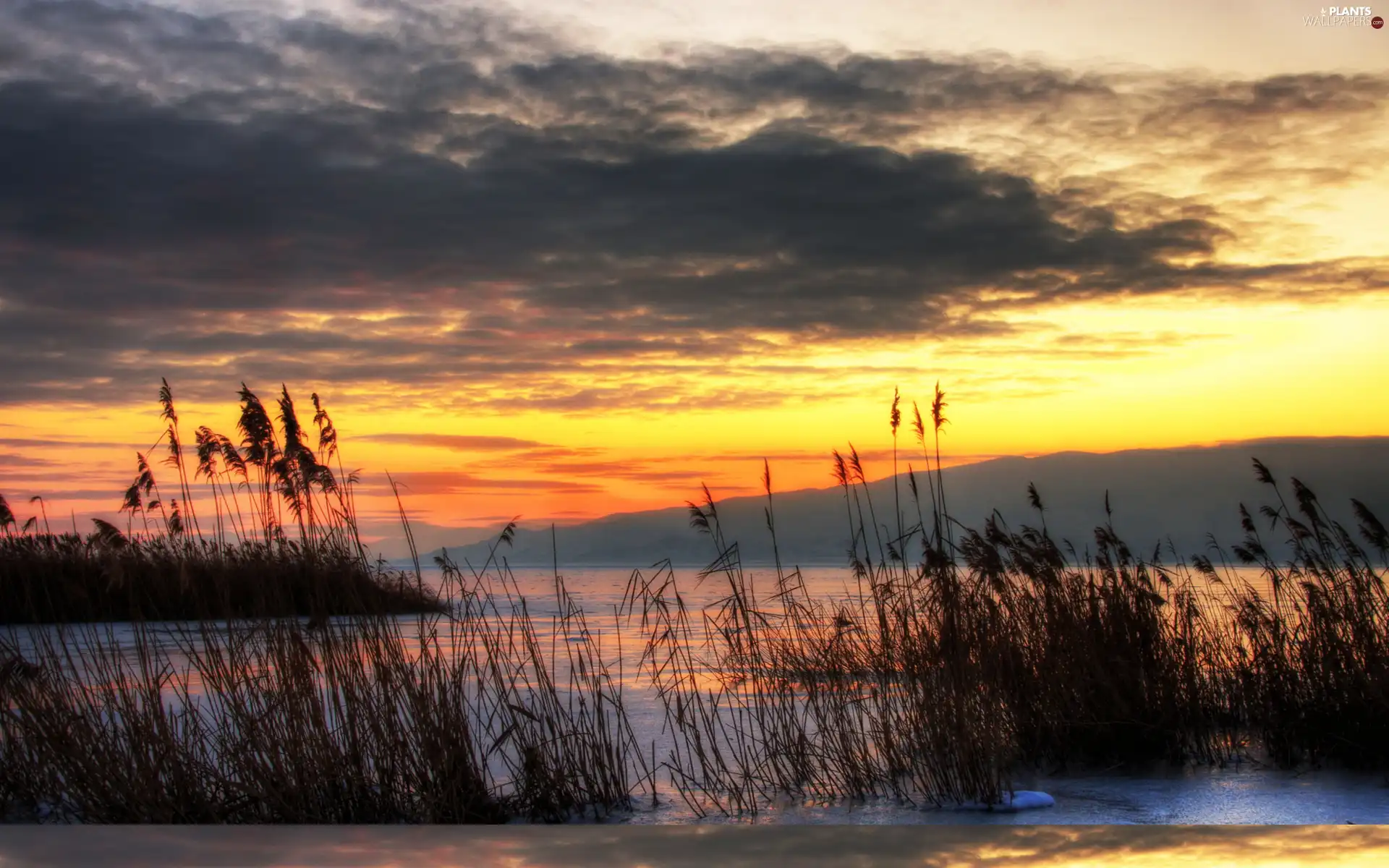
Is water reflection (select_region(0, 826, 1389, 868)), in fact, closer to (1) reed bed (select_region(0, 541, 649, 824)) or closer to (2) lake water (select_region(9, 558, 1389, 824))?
(1) reed bed (select_region(0, 541, 649, 824))

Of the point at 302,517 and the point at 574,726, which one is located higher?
the point at 302,517

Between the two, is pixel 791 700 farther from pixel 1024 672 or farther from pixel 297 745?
pixel 297 745

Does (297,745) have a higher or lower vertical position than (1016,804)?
higher

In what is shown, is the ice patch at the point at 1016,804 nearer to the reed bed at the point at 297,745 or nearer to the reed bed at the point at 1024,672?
the reed bed at the point at 1024,672

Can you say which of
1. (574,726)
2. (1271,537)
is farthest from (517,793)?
(1271,537)

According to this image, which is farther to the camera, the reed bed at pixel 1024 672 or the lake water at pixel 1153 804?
the reed bed at pixel 1024 672

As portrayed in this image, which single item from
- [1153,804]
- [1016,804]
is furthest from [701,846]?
[1153,804]

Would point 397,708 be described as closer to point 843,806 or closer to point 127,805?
point 127,805

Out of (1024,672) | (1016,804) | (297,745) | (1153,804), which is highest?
(297,745)

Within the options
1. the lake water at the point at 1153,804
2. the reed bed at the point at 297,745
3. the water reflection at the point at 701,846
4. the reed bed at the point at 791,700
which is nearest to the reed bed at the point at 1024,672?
the reed bed at the point at 791,700

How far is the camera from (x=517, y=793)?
13.7ft

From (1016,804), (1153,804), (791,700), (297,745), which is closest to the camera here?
(297,745)

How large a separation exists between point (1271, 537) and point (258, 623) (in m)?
5.65

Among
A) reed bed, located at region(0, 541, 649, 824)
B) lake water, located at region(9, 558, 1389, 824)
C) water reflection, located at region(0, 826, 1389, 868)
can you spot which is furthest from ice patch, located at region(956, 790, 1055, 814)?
reed bed, located at region(0, 541, 649, 824)
